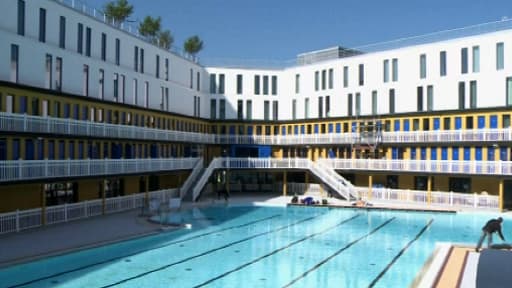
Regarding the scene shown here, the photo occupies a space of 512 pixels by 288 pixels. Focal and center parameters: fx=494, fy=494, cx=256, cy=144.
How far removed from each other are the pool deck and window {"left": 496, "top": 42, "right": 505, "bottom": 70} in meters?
12.4

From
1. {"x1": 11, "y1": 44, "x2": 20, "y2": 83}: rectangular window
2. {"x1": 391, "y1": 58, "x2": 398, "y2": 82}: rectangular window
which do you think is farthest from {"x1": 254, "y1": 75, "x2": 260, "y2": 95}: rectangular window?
{"x1": 11, "y1": 44, "x2": 20, "y2": 83}: rectangular window

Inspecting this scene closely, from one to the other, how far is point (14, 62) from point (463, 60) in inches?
1315

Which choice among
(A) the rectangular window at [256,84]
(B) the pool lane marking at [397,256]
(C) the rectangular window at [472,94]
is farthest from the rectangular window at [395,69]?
(B) the pool lane marking at [397,256]

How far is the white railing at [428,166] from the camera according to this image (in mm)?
36250

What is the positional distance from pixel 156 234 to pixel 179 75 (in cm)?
2387

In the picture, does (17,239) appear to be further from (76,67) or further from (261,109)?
(261,109)

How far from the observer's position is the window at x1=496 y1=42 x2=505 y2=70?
38.5 m

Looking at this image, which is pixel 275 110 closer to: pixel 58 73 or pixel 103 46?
pixel 103 46

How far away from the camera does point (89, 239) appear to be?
23.7 metres

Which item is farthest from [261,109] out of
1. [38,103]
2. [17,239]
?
[17,239]

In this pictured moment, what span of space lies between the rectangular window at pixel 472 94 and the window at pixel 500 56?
218cm

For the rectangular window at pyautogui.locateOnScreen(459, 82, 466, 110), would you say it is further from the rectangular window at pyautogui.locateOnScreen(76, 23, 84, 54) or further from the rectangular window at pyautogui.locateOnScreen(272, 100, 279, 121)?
the rectangular window at pyautogui.locateOnScreen(76, 23, 84, 54)

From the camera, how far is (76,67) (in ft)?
109

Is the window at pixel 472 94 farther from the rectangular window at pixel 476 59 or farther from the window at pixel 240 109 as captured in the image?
the window at pixel 240 109
